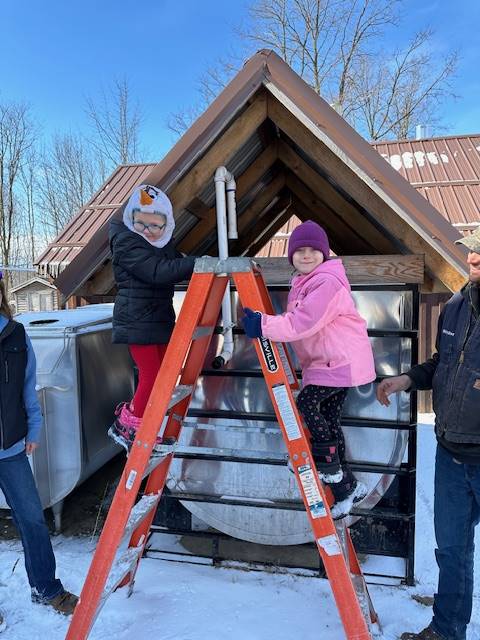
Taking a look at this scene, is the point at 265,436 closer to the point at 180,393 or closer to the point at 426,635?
the point at 180,393

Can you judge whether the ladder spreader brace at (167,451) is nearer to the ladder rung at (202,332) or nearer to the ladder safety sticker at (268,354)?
the ladder safety sticker at (268,354)

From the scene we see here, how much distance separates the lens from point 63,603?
9.41 feet

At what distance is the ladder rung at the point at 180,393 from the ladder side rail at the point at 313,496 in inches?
23.5

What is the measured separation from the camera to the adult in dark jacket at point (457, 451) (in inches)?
86.9

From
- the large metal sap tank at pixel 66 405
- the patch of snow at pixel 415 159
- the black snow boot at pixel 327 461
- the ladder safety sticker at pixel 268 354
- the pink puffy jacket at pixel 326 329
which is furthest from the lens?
the patch of snow at pixel 415 159

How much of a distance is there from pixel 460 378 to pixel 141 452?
5.42ft

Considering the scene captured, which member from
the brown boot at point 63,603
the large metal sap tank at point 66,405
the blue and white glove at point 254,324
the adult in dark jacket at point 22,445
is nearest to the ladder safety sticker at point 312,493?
the blue and white glove at point 254,324

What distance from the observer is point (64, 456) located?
150 inches

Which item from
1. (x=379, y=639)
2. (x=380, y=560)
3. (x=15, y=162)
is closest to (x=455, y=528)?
(x=379, y=639)

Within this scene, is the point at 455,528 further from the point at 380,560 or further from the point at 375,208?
the point at 375,208

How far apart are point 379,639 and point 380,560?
0.92 metres

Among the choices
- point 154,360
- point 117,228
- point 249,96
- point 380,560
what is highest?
point 249,96

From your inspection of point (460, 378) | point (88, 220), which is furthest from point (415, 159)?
point (460, 378)

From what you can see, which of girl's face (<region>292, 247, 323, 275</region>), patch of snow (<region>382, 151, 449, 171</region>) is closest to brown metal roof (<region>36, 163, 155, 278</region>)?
patch of snow (<region>382, 151, 449, 171</region>)
